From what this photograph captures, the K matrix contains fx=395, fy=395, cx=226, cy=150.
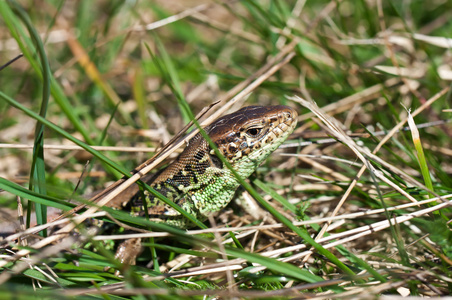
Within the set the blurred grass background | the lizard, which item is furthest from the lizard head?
the blurred grass background

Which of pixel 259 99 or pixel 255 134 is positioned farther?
pixel 259 99

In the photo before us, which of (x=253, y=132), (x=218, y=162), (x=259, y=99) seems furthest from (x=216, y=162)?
(x=259, y=99)

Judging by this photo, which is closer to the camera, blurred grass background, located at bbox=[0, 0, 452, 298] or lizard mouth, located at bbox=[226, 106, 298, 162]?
blurred grass background, located at bbox=[0, 0, 452, 298]

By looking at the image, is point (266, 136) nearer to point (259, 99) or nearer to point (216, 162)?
point (216, 162)

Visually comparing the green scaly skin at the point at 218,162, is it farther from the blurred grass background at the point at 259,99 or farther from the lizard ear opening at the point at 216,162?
the blurred grass background at the point at 259,99

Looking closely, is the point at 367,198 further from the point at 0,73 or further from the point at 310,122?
the point at 0,73

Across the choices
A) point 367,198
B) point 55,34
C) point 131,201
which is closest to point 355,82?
point 367,198

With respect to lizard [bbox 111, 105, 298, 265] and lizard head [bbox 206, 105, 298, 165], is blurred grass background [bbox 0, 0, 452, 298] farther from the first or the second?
lizard head [bbox 206, 105, 298, 165]
